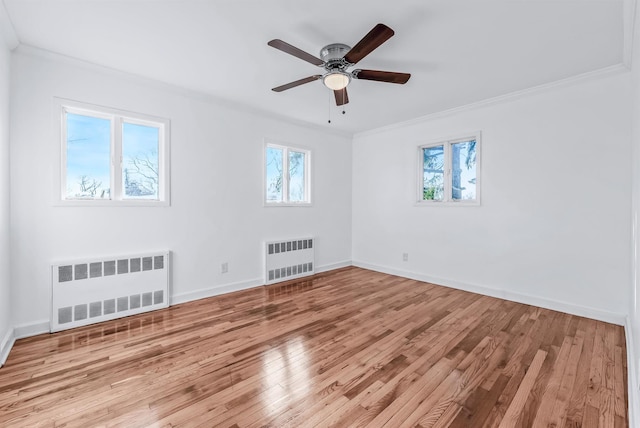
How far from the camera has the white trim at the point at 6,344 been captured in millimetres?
2162

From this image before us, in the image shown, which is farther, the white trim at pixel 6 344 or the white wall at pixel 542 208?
the white wall at pixel 542 208

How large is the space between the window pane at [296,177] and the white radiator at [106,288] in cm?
216

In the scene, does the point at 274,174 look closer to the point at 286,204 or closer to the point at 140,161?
the point at 286,204

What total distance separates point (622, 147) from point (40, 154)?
5.57 meters

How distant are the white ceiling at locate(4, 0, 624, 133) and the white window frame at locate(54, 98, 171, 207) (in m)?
0.47

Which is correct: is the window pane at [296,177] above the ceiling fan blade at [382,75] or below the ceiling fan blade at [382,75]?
below

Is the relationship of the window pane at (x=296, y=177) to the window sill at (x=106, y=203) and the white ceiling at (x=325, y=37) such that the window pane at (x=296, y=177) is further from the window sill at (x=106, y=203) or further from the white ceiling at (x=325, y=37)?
the window sill at (x=106, y=203)

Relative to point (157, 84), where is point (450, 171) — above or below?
below

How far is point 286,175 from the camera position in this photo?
15.3 feet

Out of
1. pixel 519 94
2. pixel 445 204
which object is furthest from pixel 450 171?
pixel 519 94

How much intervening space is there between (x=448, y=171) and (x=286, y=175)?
8.16ft

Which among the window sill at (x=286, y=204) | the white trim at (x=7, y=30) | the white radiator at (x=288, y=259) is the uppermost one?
the white trim at (x=7, y=30)

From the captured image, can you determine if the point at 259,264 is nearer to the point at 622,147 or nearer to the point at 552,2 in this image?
the point at 552,2

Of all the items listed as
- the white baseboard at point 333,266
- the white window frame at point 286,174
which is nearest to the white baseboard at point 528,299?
the white baseboard at point 333,266
